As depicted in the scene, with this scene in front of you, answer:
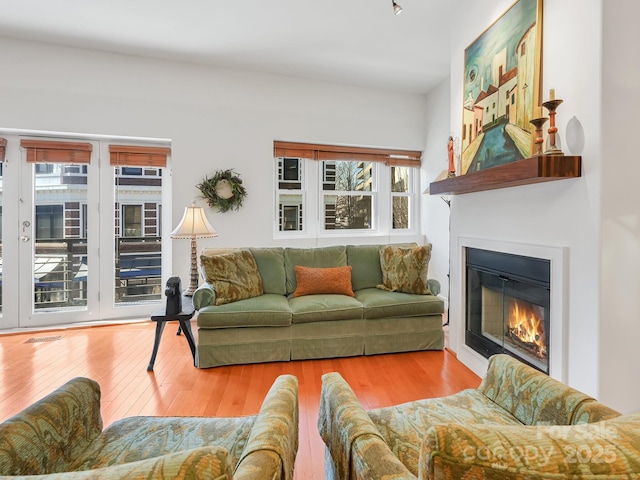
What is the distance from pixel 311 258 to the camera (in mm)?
3428

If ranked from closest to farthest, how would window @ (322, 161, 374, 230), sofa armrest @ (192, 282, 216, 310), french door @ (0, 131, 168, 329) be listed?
1. sofa armrest @ (192, 282, 216, 310)
2. french door @ (0, 131, 168, 329)
3. window @ (322, 161, 374, 230)

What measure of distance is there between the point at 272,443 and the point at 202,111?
4.08 meters

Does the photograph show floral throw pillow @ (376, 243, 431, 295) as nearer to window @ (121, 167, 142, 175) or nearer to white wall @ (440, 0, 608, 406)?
white wall @ (440, 0, 608, 406)

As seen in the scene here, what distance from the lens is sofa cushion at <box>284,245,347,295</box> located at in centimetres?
336

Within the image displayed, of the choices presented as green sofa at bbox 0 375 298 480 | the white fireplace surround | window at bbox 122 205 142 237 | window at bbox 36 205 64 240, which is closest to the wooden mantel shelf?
the white fireplace surround

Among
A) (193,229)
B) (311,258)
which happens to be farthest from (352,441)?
(193,229)

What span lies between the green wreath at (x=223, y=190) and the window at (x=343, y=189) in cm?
64

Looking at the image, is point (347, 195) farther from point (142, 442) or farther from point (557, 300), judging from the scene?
point (142, 442)

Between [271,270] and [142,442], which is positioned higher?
[271,270]

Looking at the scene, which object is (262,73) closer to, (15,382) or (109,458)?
(15,382)

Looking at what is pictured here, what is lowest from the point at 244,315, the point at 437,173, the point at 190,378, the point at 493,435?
the point at 190,378

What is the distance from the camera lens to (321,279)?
126 inches

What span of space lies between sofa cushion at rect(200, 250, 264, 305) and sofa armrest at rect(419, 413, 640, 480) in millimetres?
2552

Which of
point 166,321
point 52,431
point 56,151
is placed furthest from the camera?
point 56,151
